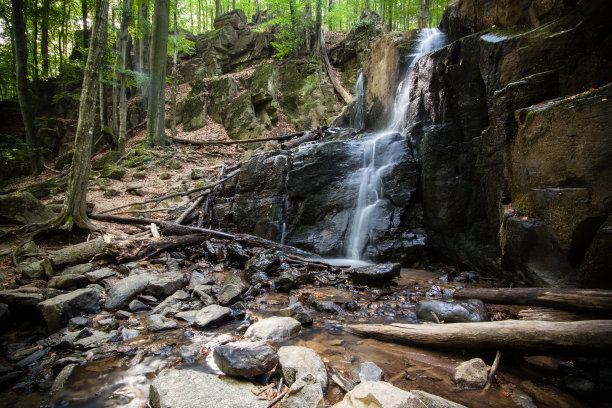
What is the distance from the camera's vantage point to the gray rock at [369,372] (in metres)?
2.42

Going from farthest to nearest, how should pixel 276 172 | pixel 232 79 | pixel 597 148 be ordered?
pixel 232 79
pixel 276 172
pixel 597 148

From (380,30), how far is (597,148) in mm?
19216

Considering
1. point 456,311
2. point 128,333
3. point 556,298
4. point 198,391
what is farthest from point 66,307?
point 556,298

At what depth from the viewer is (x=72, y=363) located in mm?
2633

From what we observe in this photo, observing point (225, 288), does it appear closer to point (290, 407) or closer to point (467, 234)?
point (290, 407)

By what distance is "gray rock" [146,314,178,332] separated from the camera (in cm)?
337

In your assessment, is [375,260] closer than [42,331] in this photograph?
No

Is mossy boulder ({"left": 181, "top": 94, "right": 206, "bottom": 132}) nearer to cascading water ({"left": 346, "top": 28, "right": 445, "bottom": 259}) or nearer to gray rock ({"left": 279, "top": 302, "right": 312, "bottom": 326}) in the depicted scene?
cascading water ({"left": 346, "top": 28, "right": 445, "bottom": 259})

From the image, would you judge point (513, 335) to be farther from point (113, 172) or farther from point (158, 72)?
→ point (158, 72)

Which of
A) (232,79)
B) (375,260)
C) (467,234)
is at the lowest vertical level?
(375,260)

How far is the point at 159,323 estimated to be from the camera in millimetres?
3424

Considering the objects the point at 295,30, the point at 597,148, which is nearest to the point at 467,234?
the point at 597,148

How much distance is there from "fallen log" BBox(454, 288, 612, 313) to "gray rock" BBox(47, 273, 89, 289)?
5.98 meters

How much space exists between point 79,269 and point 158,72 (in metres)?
11.3
